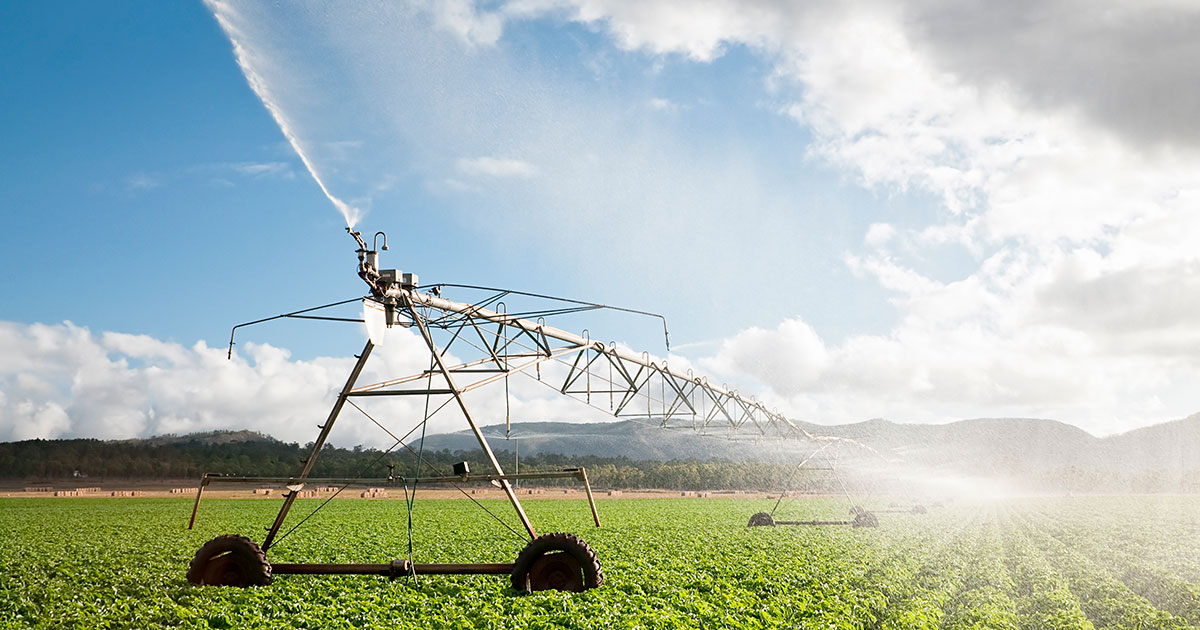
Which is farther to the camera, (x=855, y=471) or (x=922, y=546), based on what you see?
(x=855, y=471)

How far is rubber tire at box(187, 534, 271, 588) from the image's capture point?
43.8ft

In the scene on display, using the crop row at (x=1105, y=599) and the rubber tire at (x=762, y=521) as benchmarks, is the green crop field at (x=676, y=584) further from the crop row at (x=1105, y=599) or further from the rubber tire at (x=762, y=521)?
the rubber tire at (x=762, y=521)

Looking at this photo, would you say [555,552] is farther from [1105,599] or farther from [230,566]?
[1105,599]

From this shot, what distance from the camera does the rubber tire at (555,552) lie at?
510 inches

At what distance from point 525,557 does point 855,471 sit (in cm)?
3623

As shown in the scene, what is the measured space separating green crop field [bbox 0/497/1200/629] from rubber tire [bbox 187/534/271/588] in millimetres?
312

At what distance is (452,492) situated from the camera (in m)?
81.5

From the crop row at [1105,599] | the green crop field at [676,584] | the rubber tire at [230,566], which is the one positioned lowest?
the crop row at [1105,599]

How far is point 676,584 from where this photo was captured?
615 inches

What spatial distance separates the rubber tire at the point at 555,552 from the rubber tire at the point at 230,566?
174 inches

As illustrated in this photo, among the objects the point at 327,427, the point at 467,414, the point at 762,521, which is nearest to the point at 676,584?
the point at 467,414

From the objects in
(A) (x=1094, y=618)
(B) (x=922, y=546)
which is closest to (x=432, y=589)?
(A) (x=1094, y=618)

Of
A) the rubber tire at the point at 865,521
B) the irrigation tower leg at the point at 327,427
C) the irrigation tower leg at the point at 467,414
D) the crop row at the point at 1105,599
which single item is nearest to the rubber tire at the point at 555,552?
the irrigation tower leg at the point at 467,414

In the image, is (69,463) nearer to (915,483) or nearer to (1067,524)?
(915,483)
